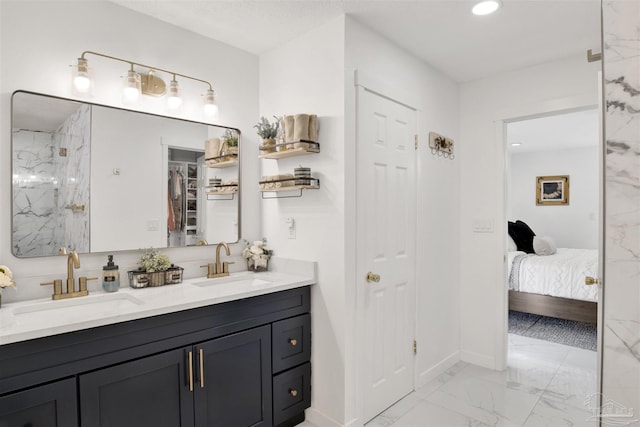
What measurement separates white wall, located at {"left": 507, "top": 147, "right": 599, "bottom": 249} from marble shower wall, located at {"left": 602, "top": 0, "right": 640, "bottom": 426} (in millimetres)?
5754

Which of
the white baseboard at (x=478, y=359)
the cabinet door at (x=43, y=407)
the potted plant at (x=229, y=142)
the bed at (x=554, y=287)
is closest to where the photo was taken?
the cabinet door at (x=43, y=407)

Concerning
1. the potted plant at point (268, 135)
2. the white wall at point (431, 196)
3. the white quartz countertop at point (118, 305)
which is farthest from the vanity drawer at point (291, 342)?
the potted plant at point (268, 135)

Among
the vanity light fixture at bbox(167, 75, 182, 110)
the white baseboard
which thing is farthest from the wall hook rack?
the vanity light fixture at bbox(167, 75, 182, 110)

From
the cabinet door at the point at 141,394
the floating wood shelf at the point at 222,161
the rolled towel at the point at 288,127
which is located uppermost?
the rolled towel at the point at 288,127

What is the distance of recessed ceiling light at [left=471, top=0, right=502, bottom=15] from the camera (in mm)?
2084

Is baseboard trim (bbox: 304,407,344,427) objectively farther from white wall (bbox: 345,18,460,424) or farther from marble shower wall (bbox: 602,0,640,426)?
marble shower wall (bbox: 602,0,640,426)

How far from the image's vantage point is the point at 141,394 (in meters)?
1.63

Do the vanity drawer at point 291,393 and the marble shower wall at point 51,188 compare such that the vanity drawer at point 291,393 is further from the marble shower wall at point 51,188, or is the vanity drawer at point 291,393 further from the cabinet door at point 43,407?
the marble shower wall at point 51,188

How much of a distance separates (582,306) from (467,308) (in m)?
1.57

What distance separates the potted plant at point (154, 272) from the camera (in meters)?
2.09

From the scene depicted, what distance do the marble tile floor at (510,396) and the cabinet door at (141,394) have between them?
0.92 m

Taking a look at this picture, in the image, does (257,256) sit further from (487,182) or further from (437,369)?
(487,182)

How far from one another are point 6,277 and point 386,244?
203cm

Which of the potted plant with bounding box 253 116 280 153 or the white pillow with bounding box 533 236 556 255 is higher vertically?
the potted plant with bounding box 253 116 280 153
